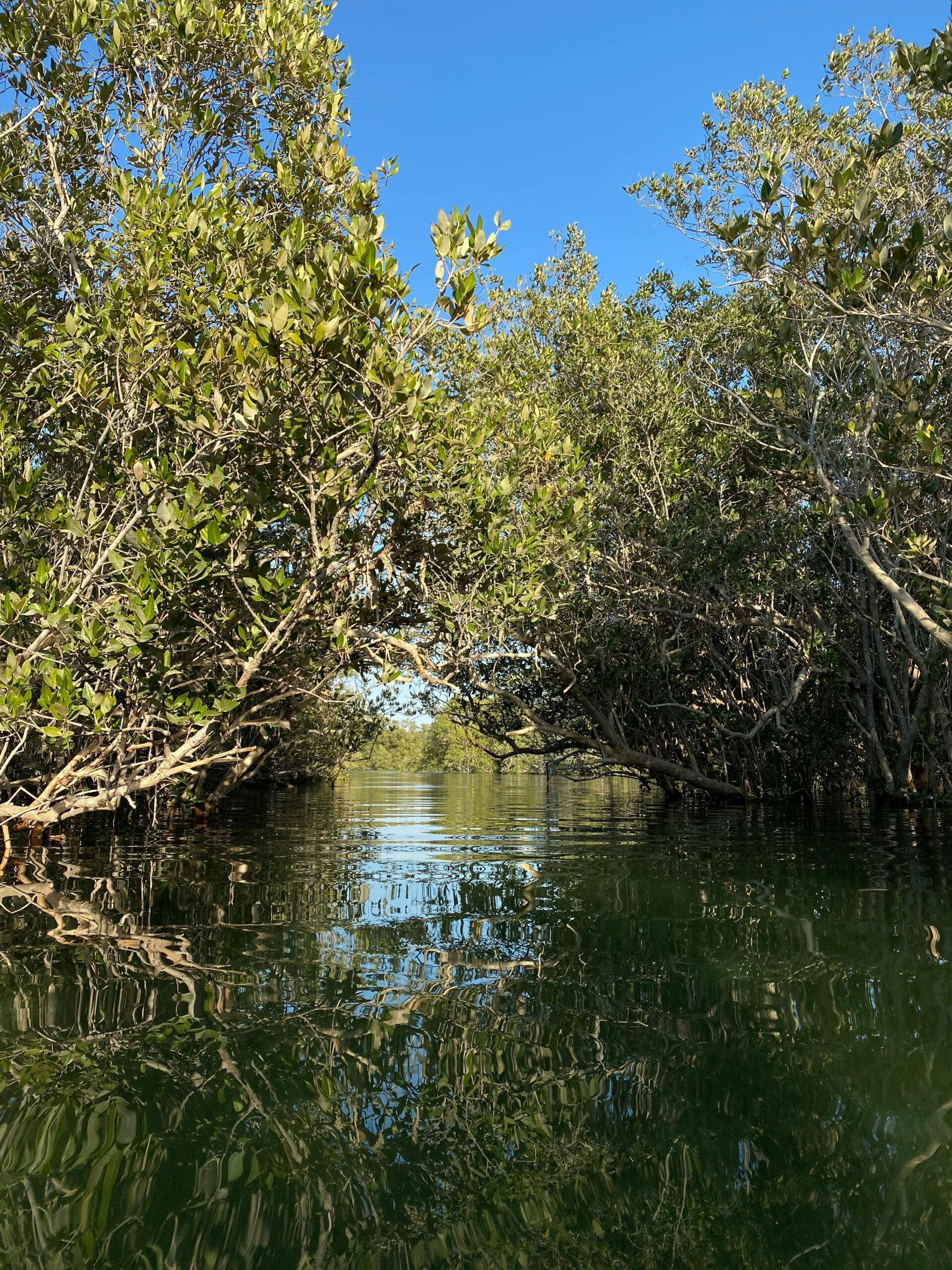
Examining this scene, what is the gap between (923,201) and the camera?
10172 millimetres

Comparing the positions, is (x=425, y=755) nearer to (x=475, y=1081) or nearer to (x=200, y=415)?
(x=200, y=415)

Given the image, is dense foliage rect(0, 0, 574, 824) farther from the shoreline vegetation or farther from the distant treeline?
the distant treeline

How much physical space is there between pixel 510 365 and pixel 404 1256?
12.1 metres

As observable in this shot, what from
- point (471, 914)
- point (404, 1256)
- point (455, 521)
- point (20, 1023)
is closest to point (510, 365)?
point (455, 521)

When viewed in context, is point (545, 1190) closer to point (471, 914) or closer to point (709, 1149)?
point (709, 1149)

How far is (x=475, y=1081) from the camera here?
2871mm

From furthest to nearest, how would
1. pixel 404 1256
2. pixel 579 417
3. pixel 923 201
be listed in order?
pixel 579 417 → pixel 923 201 → pixel 404 1256

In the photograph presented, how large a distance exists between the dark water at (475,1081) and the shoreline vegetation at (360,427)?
2832mm

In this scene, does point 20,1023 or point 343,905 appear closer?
point 20,1023

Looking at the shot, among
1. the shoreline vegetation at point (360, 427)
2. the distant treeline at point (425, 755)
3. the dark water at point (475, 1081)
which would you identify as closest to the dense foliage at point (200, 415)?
the shoreline vegetation at point (360, 427)

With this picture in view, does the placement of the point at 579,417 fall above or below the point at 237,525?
above

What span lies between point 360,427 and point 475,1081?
560cm

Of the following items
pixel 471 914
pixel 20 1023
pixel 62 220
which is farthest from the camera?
pixel 62 220

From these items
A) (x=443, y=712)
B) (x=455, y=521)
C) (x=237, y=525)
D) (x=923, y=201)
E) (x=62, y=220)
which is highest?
(x=923, y=201)
